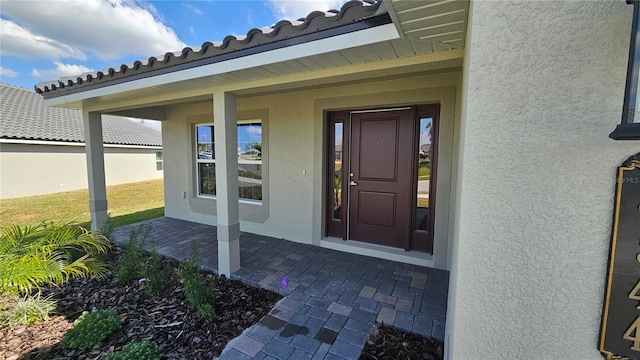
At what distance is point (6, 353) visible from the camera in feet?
8.04

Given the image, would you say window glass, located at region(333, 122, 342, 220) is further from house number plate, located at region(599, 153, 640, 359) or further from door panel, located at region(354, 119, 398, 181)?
house number plate, located at region(599, 153, 640, 359)

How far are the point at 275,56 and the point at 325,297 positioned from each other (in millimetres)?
2842

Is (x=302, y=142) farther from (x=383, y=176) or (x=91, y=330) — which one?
(x=91, y=330)

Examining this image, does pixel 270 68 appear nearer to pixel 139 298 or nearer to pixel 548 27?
pixel 548 27

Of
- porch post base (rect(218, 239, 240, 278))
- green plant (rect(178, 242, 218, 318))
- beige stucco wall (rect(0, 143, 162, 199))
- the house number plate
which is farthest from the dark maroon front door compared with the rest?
beige stucco wall (rect(0, 143, 162, 199))

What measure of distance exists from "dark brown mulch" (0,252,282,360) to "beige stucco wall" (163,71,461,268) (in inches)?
72.2

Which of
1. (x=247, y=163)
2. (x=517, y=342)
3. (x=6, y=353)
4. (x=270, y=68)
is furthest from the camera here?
(x=247, y=163)

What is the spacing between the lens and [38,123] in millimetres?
14023

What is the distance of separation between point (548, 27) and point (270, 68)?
2.44m

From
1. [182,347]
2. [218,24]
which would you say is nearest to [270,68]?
[182,347]

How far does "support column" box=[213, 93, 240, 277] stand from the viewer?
3.65 m

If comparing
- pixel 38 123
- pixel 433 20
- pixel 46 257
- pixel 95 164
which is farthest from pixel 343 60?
pixel 38 123

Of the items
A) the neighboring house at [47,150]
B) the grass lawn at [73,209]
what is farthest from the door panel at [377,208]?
the neighboring house at [47,150]

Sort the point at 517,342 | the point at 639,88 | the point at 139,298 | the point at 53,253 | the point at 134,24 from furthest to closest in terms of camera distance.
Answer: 1. the point at 134,24
2. the point at 53,253
3. the point at 139,298
4. the point at 517,342
5. the point at 639,88
